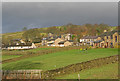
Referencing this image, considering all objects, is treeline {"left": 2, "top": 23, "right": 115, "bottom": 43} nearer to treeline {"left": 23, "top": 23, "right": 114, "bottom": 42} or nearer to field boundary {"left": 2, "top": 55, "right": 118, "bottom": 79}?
treeline {"left": 23, "top": 23, "right": 114, "bottom": 42}

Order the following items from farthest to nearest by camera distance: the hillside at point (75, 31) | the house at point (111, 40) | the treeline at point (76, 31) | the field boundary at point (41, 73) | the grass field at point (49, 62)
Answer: the hillside at point (75, 31)
the treeline at point (76, 31)
the house at point (111, 40)
the grass field at point (49, 62)
the field boundary at point (41, 73)

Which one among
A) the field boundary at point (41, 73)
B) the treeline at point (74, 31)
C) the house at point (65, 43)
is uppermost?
the treeline at point (74, 31)

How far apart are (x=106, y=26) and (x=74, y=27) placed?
116 ft

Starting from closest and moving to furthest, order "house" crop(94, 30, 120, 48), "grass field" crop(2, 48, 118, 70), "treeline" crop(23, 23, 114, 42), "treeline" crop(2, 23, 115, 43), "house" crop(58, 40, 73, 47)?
"grass field" crop(2, 48, 118, 70)
"house" crop(94, 30, 120, 48)
"house" crop(58, 40, 73, 47)
"treeline" crop(2, 23, 115, 43)
"treeline" crop(23, 23, 114, 42)

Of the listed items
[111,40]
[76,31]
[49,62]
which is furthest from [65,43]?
[76,31]

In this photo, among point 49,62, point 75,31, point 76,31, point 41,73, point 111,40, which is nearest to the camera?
point 41,73

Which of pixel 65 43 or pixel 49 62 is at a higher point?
pixel 65 43

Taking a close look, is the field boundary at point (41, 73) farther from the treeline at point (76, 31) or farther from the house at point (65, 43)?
the treeline at point (76, 31)

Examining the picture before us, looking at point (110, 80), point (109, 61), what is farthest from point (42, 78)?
point (109, 61)

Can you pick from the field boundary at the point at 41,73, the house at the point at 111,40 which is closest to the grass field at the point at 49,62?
the field boundary at the point at 41,73

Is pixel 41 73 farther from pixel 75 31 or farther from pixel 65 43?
pixel 75 31

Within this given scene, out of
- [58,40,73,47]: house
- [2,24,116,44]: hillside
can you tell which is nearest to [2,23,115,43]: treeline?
[2,24,116,44]: hillside

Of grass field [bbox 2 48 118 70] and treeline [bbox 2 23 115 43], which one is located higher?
treeline [bbox 2 23 115 43]

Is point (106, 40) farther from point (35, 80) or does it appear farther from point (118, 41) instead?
point (35, 80)
